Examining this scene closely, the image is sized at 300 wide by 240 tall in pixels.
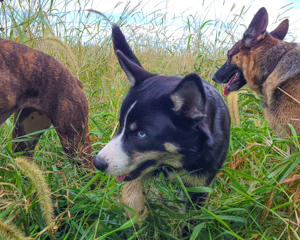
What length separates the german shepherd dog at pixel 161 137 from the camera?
1650mm

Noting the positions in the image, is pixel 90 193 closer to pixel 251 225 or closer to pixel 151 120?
pixel 151 120

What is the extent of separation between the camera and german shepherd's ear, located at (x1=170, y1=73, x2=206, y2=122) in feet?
5.05

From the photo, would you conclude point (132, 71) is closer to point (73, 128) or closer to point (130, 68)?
point (130, 68)

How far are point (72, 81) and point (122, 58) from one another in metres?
0.60

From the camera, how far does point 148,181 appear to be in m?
2.05

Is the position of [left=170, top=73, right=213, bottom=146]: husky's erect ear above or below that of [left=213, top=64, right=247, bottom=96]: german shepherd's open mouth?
above

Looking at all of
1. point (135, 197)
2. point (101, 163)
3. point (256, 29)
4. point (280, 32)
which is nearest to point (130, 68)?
point (101, 163)

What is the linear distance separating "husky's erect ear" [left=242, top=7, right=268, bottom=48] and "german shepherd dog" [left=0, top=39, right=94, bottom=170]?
2.21m

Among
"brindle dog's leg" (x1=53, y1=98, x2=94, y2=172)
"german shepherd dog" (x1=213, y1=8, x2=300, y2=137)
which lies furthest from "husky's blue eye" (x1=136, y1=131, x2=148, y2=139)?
"german shepherd dog" (x1=213, y1=8, x2=300, y2=137)

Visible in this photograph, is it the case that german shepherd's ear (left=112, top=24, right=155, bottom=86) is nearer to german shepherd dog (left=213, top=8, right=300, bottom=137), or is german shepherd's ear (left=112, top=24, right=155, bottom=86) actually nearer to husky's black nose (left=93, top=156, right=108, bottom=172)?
husky's black nose (left=93, top=156, right=108, bottom=172)

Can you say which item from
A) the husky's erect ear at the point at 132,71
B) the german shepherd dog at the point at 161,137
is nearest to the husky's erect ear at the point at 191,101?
the german shepherd dog at the point at 161,137

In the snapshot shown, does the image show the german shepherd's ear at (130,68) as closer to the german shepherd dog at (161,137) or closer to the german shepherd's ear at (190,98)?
the german shepherd dog at (161,137)

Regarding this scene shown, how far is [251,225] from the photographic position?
1.82 metres

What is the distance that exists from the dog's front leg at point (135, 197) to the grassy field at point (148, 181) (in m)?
0.05
